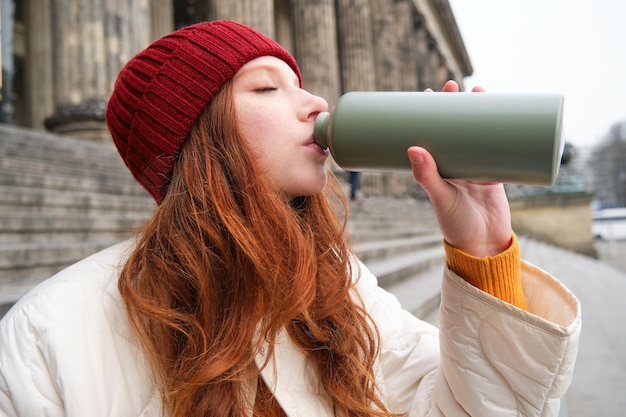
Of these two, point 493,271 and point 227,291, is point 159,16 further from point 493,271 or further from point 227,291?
point 493,271

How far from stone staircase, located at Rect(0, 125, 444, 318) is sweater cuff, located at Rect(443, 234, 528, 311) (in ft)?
2.78

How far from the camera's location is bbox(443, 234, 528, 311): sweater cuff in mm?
844

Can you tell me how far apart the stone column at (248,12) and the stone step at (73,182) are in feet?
15.0

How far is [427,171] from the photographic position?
73 centimetres

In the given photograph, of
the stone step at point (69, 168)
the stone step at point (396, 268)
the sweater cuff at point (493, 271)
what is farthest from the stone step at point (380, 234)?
the sweater cuff at point (493, 271)

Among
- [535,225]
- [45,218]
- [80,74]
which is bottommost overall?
[535,225]

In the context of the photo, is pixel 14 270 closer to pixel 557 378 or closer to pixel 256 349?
pixel 256 349

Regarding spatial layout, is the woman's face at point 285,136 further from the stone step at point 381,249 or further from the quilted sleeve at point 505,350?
the stone step at point 381,249

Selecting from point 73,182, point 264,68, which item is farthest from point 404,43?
point 264,68

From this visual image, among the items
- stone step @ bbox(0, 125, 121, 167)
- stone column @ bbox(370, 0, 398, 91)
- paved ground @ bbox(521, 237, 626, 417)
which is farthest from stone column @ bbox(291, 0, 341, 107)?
paved ground @ bbox(521, 237, 626, 417)

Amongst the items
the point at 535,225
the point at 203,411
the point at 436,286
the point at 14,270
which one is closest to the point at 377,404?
the point at 203,411

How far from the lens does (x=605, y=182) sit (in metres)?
50.4

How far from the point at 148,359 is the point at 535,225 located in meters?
17.5

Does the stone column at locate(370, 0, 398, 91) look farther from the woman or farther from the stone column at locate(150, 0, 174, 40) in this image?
the woman
